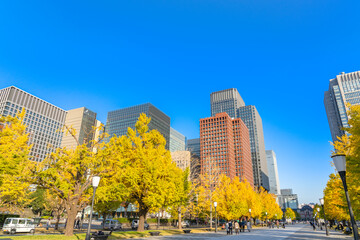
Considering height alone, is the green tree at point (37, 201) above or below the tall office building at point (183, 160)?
below

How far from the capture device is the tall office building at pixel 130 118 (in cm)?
15062

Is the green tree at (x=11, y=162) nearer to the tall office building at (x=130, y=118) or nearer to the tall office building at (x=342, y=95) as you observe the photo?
the tall office building at (x=130, y=118)

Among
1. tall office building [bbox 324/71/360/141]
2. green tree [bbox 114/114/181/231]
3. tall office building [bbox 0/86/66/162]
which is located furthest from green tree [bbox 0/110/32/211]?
tall office building [bbox 324/71/360/141]

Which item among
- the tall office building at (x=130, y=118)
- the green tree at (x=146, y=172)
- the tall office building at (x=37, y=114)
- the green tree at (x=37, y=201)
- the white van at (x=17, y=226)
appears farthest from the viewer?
the tall office building at (x=130, y=118)

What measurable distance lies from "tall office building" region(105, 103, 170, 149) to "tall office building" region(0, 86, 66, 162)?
3687cm

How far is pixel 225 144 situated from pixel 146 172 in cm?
13060

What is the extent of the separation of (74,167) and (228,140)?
137313 mm

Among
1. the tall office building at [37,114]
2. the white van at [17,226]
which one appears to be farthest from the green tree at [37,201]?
the tall office building at [37,114]

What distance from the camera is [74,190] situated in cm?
2041

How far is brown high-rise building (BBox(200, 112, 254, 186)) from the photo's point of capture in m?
148

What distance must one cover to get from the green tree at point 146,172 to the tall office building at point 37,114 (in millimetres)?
134790

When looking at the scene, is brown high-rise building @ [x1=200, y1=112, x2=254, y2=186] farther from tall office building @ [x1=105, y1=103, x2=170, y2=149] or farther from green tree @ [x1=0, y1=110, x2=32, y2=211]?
green tree @ [x1=0, y1=110, x2=32, y2=211]

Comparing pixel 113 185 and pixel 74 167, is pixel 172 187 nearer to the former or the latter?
pixel 113 185

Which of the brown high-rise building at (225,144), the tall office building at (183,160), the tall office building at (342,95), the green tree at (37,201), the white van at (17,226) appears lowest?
the white van at (17,226)
